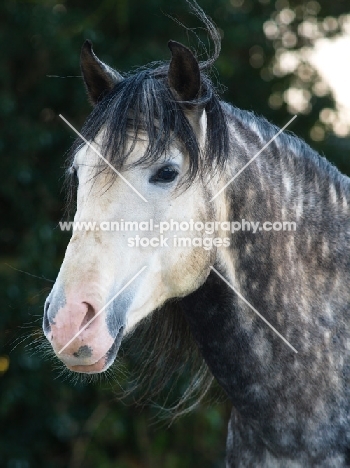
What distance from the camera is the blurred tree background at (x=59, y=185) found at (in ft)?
18.6

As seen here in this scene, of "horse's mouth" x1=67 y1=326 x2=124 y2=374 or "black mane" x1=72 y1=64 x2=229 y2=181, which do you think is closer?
"horse's mouth" x1=67 y1=326 x2=124 y2=374

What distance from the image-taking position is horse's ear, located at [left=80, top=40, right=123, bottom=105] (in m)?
2.61

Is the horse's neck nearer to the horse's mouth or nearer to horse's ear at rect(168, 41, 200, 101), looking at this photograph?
horse's ear at rect(168, 41, 200, 101)

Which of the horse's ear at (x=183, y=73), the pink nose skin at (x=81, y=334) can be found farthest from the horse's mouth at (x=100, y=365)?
the horse's ear at (x=183, y=73)

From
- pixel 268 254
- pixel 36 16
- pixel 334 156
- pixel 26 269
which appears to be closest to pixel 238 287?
pixel 268 254

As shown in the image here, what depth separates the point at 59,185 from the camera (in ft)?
19.1

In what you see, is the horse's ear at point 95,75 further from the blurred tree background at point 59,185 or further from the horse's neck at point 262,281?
the blurred tree background at point 59,185

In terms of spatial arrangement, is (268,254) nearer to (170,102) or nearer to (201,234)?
(201,234)

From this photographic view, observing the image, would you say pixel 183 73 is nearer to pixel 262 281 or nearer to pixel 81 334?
pixel 262 281

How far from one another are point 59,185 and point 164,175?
11.7ft

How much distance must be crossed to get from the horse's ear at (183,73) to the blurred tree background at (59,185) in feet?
10.4

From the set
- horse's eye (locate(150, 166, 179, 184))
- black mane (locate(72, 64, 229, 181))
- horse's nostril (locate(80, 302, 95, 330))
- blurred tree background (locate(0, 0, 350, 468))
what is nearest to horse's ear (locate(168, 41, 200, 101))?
black mane (locate(72, 64, 229, 181))

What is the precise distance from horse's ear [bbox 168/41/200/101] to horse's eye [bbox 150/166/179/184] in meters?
0.28

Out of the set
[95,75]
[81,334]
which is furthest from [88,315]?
[95,75]
